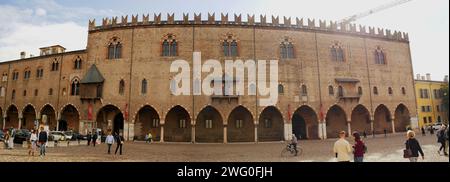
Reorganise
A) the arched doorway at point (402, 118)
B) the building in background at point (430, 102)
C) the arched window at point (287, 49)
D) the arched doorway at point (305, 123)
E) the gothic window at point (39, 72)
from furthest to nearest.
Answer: the building in background at point (430, 102)
the arched doorway at point (402, 118)
the gothic window at point (39, 72)
the arched doorway at point (305, 123)
the arched window at point (287, 49)

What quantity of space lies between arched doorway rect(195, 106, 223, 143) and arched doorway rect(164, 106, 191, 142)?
3.53 ft

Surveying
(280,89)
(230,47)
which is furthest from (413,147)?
(230,47)

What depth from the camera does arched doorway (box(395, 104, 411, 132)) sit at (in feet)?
112

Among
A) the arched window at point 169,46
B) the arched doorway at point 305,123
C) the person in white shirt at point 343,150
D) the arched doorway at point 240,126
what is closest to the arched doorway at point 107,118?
the arched window at point 169,46

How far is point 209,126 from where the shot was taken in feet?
93.6

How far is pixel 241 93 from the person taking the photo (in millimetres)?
27812

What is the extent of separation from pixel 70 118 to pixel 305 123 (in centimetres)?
2771

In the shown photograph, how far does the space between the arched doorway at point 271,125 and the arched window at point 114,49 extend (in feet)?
56.2

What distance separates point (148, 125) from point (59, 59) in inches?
560

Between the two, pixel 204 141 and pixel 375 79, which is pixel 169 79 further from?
pixel 375 79

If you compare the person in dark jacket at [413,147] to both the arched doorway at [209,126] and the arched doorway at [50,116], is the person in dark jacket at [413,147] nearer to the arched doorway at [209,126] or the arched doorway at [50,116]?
the arched doorway at [209,126]

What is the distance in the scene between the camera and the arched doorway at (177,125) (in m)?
28.4

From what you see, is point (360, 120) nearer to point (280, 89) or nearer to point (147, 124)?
point (280, 89)
